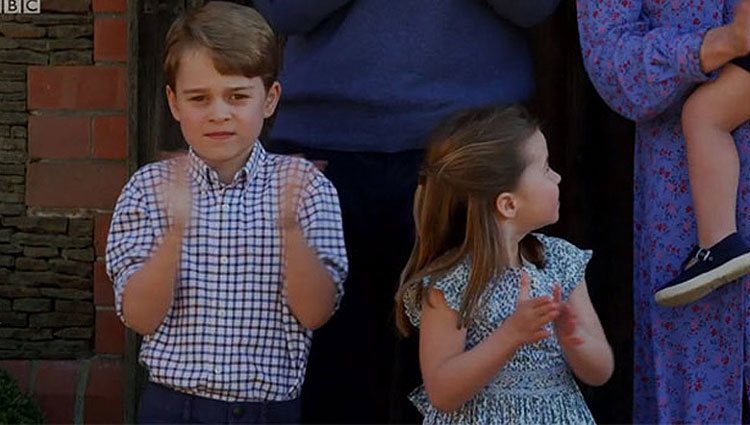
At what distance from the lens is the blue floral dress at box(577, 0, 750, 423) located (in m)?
3.37

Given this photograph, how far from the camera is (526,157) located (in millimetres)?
3182

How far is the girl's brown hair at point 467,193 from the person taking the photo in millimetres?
3154

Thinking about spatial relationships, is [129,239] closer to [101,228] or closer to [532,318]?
[532,318]

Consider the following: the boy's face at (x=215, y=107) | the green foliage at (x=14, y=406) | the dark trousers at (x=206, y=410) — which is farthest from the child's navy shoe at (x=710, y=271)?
the green foliage at (x=14, y=406)

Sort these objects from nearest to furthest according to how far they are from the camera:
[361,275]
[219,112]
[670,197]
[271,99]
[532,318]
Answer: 1. [532,318]
2. [219,112]
3. [271,99]
4. [670,197]
5. [361,275]

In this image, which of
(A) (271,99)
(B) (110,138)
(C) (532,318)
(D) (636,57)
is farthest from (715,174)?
(B) (110,138)

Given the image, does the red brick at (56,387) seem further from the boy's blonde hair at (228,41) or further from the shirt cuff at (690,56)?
the shirt cuff at (690,56)

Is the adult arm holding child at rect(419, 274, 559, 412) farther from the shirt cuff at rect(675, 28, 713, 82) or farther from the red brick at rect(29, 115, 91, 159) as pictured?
the red brick at rect(29, 115, 91, 159)

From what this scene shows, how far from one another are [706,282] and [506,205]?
477 mm

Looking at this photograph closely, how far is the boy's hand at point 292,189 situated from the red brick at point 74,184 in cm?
105

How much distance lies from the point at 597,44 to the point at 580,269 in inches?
20.1

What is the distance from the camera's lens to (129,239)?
314 centimetres

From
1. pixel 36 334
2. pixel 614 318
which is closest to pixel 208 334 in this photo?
pixel 36 334

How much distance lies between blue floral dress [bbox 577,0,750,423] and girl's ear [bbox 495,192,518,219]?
16.3 inches
